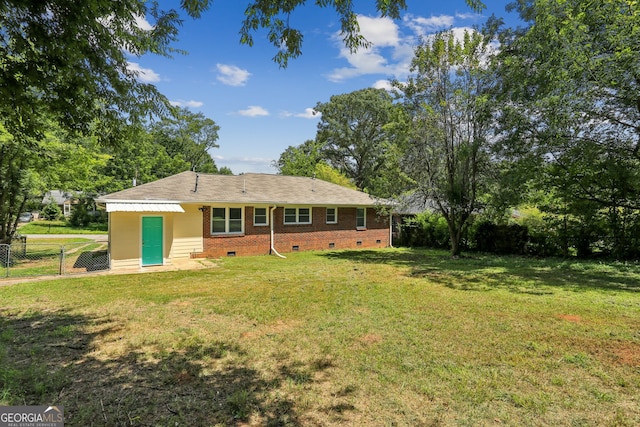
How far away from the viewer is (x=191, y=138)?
43500 millimetres

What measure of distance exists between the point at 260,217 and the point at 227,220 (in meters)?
1.66

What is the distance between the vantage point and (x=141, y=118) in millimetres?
5043

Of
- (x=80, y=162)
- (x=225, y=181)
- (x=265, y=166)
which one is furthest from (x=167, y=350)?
(x=265, y=166)

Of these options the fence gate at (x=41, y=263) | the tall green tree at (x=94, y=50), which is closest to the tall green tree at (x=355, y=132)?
the fence gate at (x=41, y=263)

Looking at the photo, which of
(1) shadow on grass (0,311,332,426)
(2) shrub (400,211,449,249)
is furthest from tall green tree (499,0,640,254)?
(1) shadow on grass (0,311,332,426)

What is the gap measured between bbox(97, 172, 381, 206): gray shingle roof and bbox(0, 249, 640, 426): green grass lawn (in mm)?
5190

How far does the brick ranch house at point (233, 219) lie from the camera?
500 inches

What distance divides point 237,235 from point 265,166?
110ft

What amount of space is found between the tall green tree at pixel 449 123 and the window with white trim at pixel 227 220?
8.16 m

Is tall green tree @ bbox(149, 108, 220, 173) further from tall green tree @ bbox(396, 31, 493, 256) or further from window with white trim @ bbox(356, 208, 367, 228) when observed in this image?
tall green tree @ bbox(396, 31, 493, 256)

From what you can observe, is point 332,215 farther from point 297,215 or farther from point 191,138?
Answer: point 191,138

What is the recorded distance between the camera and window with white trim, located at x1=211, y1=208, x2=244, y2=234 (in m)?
15.2

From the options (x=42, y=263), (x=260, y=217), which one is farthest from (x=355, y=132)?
(x=42, y=263)

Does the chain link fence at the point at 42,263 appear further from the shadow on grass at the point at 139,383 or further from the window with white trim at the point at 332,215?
the window with white trim at the point at 332,215
